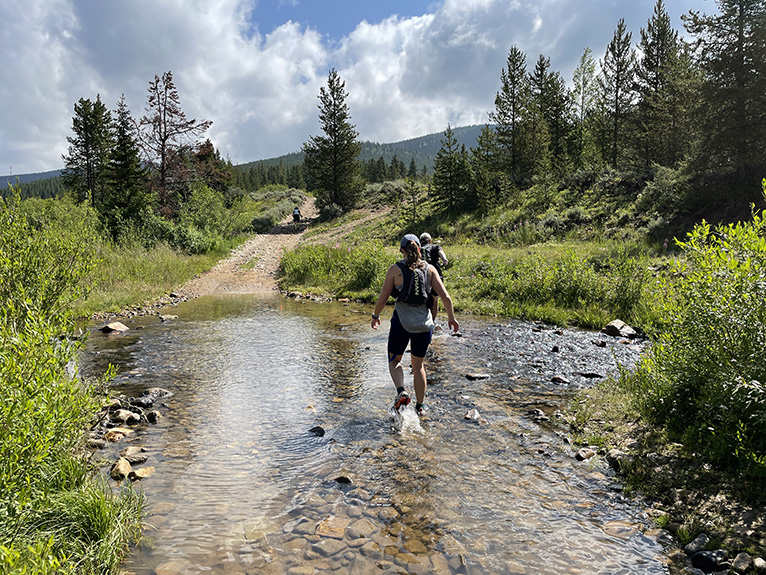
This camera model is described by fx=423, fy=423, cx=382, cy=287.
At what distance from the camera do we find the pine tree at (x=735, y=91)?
18.7 meters

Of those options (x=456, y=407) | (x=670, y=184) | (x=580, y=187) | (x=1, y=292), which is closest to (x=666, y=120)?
(x=580, y=187)

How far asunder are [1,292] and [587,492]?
7.46 meters

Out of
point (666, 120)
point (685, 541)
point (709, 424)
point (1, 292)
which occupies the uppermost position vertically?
point (666, 120)

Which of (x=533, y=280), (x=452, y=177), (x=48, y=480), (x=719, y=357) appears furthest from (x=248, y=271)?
(x=719, y=357)

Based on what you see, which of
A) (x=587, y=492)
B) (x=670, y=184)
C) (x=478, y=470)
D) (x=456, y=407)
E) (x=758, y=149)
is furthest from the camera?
(x=670, y=184)

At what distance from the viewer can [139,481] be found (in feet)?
15.6

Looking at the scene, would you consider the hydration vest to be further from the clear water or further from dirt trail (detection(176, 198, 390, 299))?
dirt trail (detection(176, 198, 390, 299))

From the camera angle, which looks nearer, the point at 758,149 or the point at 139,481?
the point at 139,481

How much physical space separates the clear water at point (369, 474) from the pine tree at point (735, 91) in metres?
16.1

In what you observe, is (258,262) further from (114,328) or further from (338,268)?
(114,328)

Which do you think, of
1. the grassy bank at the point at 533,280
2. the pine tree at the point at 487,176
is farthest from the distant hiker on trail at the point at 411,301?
the pine tree at the point at 487,176

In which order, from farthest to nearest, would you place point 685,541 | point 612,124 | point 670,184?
1. point 612,124
2. point 670,184
3. point 685,541

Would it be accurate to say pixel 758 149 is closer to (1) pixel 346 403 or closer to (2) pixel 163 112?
(1) pixel 346 403

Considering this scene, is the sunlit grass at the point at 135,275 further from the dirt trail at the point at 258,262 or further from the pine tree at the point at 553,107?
the pine tree at the point at 553,107
